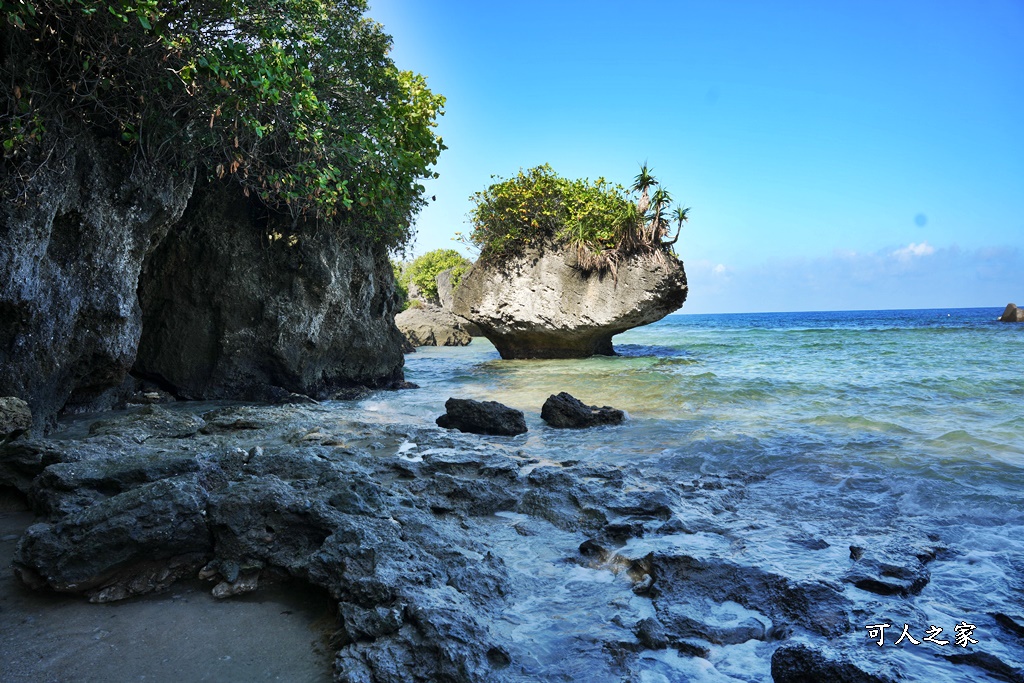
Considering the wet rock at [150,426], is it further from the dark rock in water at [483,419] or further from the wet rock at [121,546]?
the dark rock in water at [483,419]

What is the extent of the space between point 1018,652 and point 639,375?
12.4 metres

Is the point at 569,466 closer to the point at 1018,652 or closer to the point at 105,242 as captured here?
the point at 1018,652

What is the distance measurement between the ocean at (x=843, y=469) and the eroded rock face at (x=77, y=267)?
3.72m

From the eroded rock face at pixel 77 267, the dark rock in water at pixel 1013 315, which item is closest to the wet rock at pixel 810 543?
the eroded rock face at pixel 77 267

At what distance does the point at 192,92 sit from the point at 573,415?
6208 millimetres

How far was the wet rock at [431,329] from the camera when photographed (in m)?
33.3

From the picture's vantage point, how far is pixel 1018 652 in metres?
2.91

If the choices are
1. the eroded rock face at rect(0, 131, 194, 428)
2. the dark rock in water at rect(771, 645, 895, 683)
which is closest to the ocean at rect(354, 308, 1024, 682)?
the dark rock in water at rect(771, 645, 895, 683)

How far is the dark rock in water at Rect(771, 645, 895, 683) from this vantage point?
2.52 metres

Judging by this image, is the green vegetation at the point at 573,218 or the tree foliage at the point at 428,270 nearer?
the green vegetation at the point at 573,218

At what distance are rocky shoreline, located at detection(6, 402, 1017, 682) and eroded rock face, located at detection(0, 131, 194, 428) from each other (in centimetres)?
216

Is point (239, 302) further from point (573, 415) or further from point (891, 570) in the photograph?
point (891, 570)

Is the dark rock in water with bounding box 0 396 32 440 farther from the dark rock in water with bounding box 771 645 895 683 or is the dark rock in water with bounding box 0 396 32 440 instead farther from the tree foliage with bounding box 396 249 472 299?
the tree foliage with bounding box 396 249 472 299

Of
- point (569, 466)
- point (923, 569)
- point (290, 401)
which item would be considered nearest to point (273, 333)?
point (290, 401)
